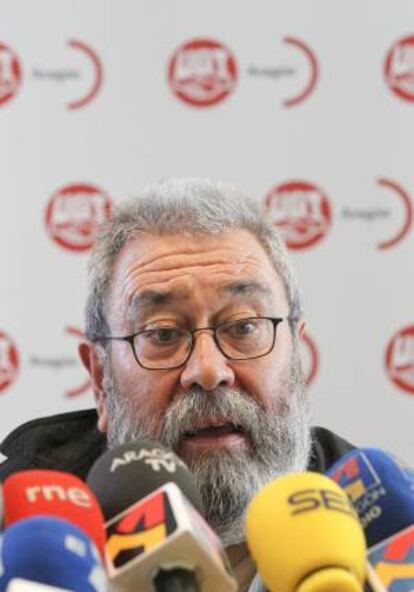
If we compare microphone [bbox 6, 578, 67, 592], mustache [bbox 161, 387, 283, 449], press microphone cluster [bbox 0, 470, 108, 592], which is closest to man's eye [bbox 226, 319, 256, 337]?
mustache [bbox 161, 387, 283, 449]

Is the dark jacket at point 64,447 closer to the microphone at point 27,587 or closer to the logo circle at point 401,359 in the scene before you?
the logo circle at point 401,359

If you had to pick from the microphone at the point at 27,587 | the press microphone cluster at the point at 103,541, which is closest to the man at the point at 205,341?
the press microphone cluster at the point at 103,541

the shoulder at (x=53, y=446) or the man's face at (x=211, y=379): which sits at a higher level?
the man's face at (x=211, y=379)

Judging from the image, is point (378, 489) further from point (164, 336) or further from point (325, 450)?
point (325, 450)

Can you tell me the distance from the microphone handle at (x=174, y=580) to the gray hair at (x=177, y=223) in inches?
36.4

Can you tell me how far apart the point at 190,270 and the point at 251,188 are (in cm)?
116

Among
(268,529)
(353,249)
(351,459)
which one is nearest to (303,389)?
(351,459)

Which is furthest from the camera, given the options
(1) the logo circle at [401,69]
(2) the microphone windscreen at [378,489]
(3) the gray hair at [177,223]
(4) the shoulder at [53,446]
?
(1) the logo circle at [401,69]

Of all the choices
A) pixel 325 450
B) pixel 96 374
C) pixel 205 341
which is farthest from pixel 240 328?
pixel 325 450

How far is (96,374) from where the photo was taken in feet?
5.59

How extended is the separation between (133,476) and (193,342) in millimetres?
581

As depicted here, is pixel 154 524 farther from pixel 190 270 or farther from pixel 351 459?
pixel 190 270

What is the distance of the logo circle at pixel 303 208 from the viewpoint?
2.62 metres

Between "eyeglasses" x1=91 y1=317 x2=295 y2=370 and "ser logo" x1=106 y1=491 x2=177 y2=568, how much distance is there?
668 millimetres
